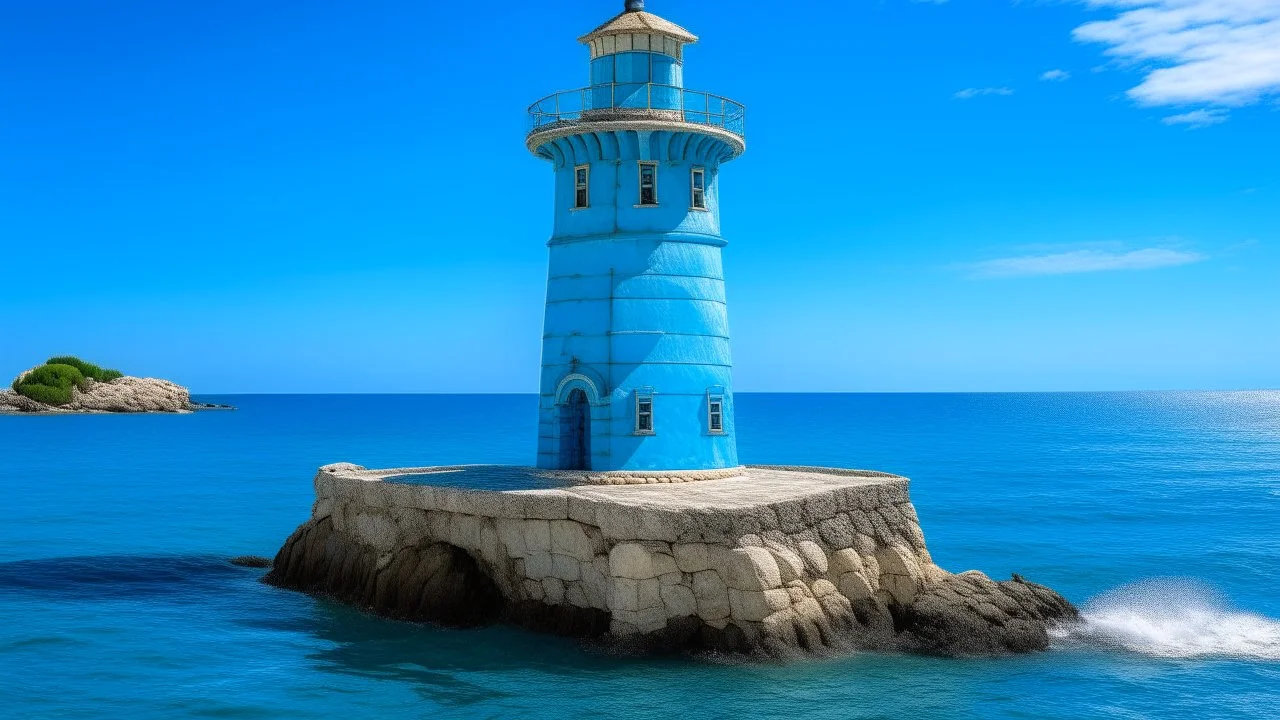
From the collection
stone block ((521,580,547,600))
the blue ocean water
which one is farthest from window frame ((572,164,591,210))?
the blue ocean water

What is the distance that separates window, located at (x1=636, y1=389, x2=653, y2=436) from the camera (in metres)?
20.1

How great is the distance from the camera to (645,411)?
20.1 meters

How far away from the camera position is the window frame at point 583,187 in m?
21.0

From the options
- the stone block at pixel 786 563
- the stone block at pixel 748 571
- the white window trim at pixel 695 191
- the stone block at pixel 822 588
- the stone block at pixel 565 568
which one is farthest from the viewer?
the white window trim at pixel 695 191

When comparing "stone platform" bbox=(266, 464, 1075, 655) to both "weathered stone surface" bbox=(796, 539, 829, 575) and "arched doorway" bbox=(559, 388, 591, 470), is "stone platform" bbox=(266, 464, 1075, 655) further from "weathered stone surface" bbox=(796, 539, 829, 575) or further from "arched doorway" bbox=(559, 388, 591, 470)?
"arched doorway" bbox=(559, 388, 591, 470)

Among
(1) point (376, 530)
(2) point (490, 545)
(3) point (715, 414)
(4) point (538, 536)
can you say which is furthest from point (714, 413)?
(1) point (376, 530)

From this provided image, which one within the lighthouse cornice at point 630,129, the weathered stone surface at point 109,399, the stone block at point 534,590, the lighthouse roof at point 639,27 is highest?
the lighthouse roof at point 639,27

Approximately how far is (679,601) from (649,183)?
8.62 m

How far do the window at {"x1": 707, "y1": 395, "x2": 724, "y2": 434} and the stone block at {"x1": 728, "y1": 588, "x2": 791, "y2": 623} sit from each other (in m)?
6.05

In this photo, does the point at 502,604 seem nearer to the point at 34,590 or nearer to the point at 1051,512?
the point at 34,590

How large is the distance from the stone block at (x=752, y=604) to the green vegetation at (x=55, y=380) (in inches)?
4031

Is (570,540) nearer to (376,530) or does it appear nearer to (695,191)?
(376,530)

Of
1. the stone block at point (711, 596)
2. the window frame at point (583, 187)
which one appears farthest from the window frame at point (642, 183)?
the stone block at point (711, 596)

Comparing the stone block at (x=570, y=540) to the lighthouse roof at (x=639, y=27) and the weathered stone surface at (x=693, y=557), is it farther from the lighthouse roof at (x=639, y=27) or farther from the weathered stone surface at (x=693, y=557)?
the lighthouse roof at (x=639, y=27)
